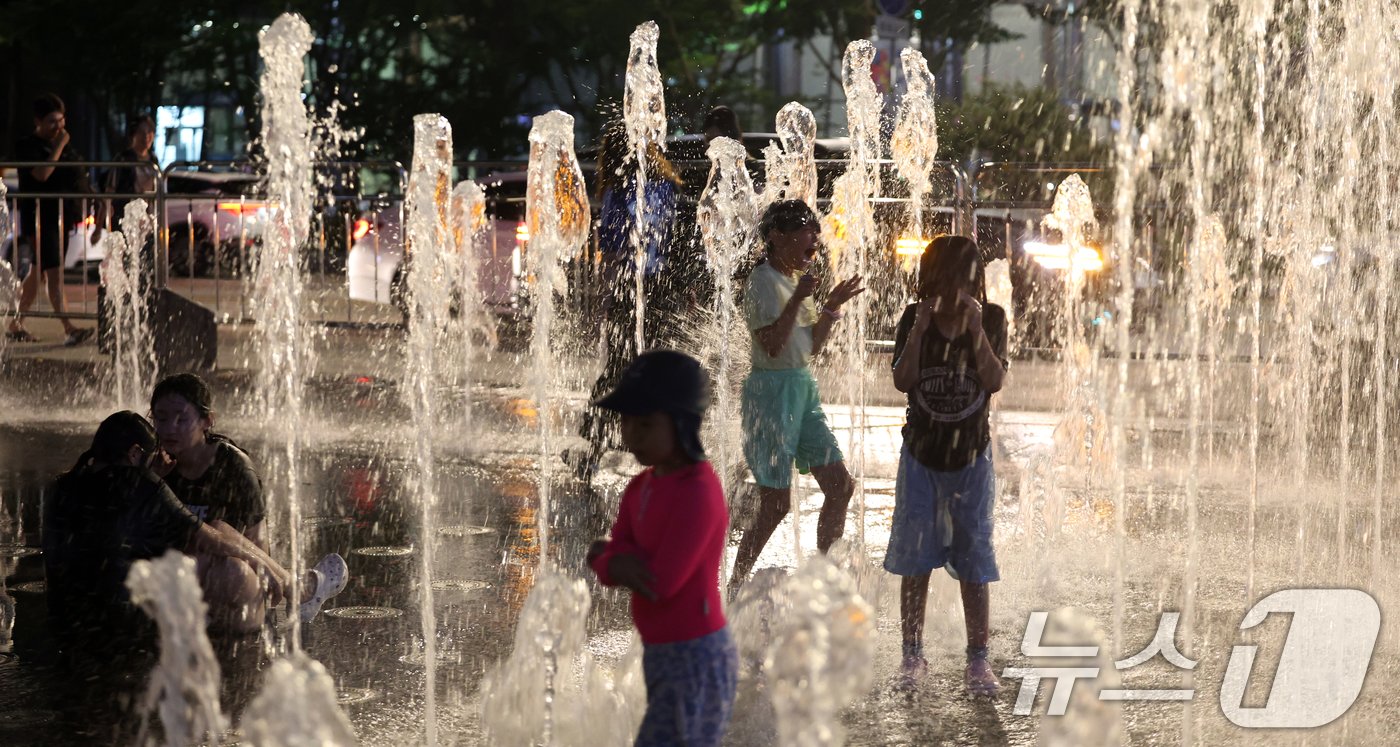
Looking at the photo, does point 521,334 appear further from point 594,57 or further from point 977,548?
point 594,57

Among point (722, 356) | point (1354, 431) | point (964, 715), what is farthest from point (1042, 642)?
point (1354, 431)

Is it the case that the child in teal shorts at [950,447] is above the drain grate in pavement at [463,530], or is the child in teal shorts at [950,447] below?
above

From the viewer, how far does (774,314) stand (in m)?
5.38

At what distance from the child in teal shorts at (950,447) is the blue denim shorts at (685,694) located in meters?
1.67

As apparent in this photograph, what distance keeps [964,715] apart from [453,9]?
78.1ft

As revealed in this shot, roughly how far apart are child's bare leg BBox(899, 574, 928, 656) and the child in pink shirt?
1711 millimetres

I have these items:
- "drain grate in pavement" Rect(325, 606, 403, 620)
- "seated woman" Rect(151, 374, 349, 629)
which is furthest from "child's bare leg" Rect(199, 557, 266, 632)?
"drain grate in pavement" Rect(325, 606, 403, 620)

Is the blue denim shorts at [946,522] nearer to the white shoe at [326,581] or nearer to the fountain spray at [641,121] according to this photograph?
the white shoe at [326,581]

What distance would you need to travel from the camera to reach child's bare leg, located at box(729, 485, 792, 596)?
5434 millimetres

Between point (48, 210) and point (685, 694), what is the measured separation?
447 inches

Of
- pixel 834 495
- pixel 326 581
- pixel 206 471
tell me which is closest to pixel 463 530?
pixel 326 581

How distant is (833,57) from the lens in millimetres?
29938

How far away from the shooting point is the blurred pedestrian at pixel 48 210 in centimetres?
1312

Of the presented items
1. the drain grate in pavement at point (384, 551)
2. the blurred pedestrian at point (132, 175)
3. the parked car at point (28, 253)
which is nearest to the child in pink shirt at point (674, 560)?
the drain grate in pavement at point (384, 551)
